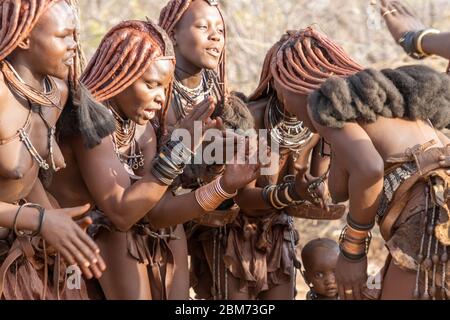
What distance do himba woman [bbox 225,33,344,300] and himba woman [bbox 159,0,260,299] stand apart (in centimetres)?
12

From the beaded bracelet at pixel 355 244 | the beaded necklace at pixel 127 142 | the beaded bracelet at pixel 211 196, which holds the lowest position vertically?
the beaded bracelet at pixel 355 244

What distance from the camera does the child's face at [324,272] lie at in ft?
22.9

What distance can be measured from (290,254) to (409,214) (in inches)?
78.0

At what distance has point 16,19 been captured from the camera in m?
4.76

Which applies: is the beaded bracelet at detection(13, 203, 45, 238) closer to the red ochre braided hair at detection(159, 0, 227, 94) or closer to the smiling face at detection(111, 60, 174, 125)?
the smiling face at detection(111, 60, 174, 125)

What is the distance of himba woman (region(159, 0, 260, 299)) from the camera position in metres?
6.40

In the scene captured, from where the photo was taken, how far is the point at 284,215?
6.82 m

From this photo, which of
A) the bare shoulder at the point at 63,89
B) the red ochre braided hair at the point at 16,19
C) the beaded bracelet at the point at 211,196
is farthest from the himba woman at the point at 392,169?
the red ochre braided hair at the point at 16,19

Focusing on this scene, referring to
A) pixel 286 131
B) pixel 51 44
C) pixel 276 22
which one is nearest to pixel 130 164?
pixel 51 44

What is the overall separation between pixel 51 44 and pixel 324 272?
2.92 m

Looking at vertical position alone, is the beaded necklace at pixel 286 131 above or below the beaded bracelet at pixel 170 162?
above

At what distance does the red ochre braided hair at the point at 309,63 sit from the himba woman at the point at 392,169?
126 millimetres

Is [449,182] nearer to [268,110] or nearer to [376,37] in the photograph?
[268,110]

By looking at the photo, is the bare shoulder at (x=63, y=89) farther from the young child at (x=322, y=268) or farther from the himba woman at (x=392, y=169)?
the young child at (x=322, y=268)
